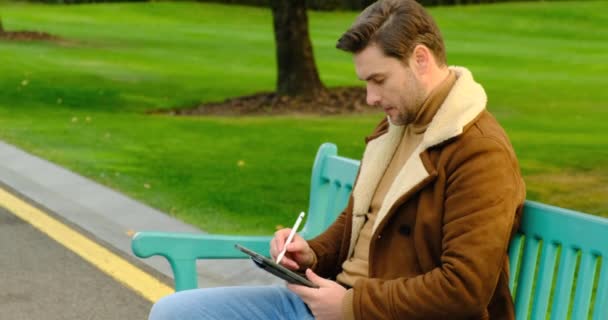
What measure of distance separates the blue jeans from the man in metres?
0.31

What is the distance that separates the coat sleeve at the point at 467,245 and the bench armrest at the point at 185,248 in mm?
1098

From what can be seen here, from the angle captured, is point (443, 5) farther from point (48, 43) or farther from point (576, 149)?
point (576, 149)

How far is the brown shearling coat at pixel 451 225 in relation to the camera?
3426 millimetres

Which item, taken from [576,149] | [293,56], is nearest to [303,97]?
[293,56]

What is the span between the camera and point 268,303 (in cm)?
411

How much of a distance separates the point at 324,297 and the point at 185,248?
1.02 metres

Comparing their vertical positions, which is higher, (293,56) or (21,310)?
(21,310)

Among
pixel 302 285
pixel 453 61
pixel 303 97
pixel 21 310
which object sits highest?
pixel 302 285

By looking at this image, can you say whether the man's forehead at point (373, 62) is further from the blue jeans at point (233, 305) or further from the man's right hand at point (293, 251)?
the blue jeans at point (233, 305)

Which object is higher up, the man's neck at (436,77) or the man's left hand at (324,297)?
the man's neck at (436,77)

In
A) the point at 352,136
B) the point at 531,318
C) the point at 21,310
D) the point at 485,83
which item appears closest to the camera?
the point at 531,318

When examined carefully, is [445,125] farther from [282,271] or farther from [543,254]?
[282,271]

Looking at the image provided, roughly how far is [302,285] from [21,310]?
10.4ft

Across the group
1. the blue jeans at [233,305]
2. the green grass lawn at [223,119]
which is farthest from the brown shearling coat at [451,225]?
the green grass lawn at [223,119]
